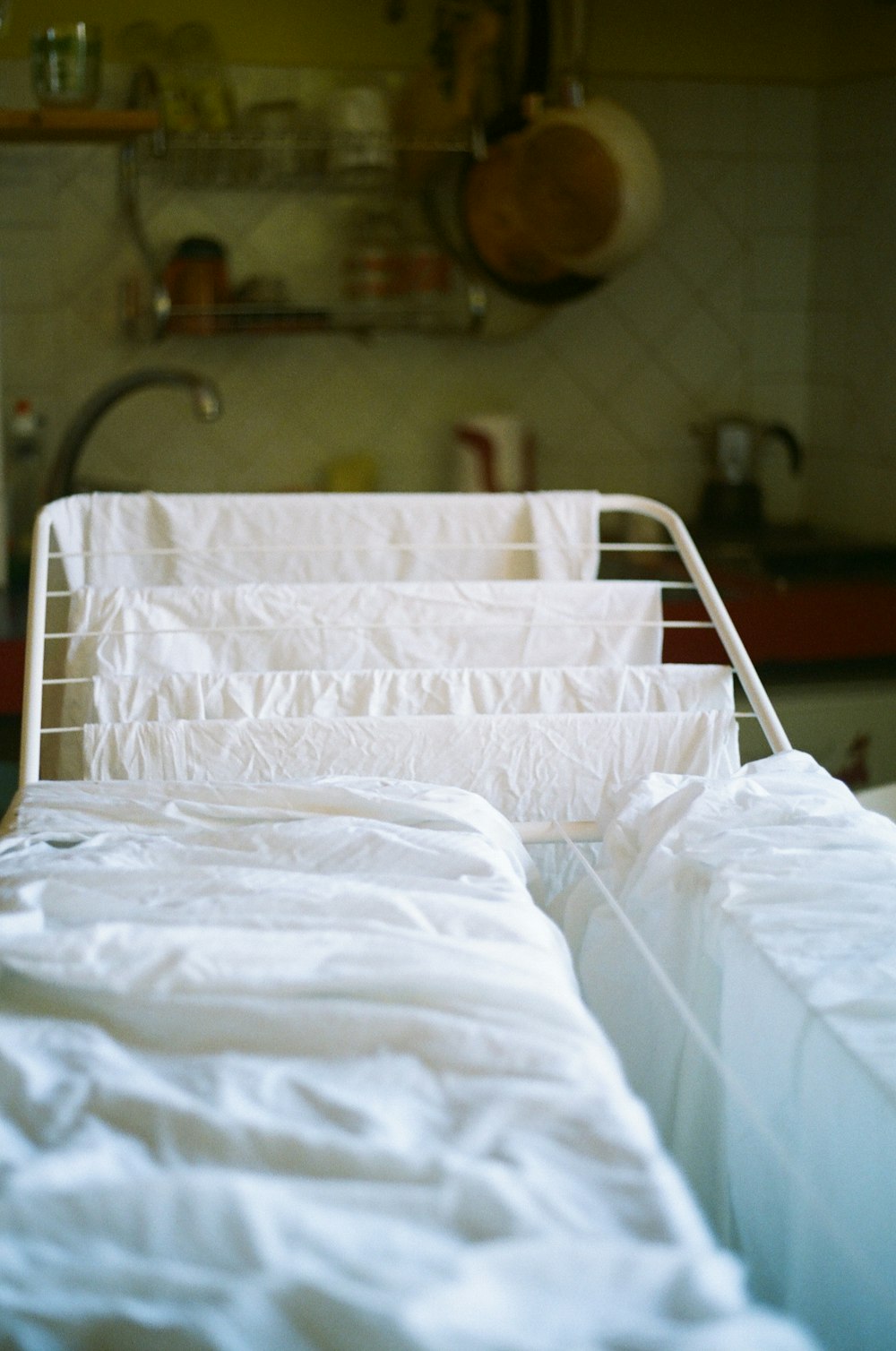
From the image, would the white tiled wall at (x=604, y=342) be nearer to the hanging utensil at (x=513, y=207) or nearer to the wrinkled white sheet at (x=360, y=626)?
the hanging utensil at (x=513, y=207)

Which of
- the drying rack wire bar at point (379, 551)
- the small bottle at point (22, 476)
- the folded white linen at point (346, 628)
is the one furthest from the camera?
the small bottle at point (22, 476)

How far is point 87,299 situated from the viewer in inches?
97.3

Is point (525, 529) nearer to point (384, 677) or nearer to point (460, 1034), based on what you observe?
point (384, 677)

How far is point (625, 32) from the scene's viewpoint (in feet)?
8.49

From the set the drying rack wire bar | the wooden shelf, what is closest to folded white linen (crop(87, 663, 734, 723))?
the drying rack wire bar

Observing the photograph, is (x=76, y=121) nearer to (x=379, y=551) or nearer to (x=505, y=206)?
(x=505, y=206)

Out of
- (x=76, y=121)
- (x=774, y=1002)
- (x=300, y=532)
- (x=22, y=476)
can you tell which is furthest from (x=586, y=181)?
(x=774, y=1002)

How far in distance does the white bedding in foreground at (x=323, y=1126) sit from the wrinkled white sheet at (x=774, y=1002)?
4.8 inches

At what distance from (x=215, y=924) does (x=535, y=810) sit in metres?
0.41

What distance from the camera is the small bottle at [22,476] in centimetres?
239

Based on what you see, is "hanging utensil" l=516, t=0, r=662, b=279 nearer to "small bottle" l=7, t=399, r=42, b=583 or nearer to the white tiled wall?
the white tiled wall

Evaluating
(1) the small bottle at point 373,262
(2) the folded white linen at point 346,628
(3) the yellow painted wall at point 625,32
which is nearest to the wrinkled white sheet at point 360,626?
(2) the folded white linen at point 346,628

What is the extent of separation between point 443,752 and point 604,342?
1747mm

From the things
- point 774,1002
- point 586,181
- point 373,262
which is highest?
point 586,181
